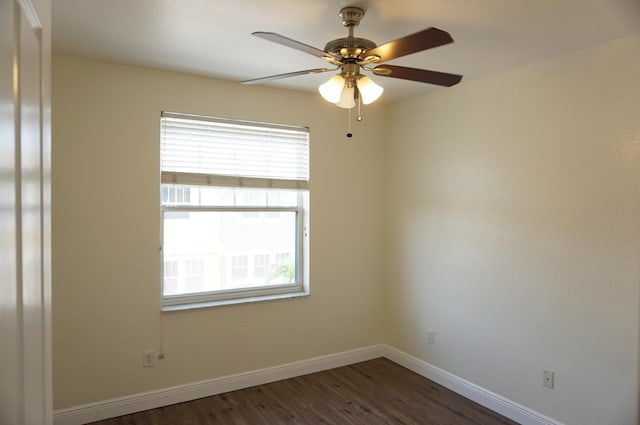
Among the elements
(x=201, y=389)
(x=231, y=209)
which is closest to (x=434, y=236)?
(x=231, y=209)

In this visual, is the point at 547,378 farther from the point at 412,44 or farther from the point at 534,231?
the point at 412,44

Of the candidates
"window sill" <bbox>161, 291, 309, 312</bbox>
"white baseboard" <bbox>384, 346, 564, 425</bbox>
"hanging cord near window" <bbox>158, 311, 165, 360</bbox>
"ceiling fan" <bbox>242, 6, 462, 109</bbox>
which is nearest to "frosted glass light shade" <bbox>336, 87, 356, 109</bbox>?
"ceiling fan" <bbox>242, 6, 462, 109</bbox>

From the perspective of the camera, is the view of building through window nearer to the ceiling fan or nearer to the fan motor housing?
the ceiling fan

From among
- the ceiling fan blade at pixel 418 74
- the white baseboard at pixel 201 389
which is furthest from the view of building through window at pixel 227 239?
the ceiling fan blade at pixel 418 74

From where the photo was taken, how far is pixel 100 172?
2949 millimetres

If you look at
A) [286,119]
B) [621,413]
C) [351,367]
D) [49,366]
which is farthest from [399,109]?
[49,366]

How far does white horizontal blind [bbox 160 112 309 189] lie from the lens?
127 inches

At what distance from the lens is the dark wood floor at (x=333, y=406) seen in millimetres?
2969

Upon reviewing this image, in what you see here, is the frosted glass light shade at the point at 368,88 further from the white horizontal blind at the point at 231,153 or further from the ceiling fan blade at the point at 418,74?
the white horizontal blind at the point at 231,153

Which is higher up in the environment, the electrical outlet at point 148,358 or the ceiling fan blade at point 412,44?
the ceiling fan blade at point 412,44

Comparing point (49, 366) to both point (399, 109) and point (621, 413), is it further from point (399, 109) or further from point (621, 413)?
point (399, 109)

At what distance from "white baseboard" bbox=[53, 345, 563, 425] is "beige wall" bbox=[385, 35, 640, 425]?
81 mm

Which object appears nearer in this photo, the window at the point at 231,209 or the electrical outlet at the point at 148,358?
the electrical outlet at the point at 148,358

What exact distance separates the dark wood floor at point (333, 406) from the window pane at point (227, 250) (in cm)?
88
